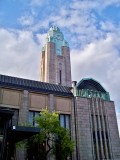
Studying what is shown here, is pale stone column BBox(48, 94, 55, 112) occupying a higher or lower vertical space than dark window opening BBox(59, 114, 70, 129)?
higher

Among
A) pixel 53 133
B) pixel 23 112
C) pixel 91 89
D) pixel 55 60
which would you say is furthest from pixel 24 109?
pixel 55 60

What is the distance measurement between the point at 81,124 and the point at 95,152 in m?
5.21

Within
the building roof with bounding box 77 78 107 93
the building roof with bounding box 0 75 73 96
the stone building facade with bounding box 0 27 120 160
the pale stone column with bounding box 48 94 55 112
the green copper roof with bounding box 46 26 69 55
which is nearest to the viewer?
the stone building facade with bounding box 0 27 120 160

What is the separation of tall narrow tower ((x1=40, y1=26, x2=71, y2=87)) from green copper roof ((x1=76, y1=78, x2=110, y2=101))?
31.6m

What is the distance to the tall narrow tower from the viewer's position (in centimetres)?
7238

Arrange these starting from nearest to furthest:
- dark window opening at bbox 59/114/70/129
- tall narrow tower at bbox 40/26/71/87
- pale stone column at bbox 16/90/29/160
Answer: pale stone column at bbox 16/90/29/160, dark window opening at bbox 59/114/70/129, tall narrow tower at bbox 40/26/71/87

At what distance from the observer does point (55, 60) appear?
76.4 meters

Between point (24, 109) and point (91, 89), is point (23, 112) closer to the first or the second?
point (24, 109)

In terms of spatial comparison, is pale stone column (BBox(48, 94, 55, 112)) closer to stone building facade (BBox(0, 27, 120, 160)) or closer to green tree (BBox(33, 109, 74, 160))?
stone building facade (BBox(0, 27, 120, 160))

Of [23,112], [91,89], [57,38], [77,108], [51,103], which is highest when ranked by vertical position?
[57,38]

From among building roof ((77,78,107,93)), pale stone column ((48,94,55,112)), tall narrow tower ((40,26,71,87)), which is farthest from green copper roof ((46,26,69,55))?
pale stone column ((48,94,55,112))

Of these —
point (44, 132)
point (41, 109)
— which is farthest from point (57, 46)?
point (44, 132)

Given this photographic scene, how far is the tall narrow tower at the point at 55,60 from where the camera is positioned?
7238cm

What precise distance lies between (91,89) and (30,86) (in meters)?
12.7
